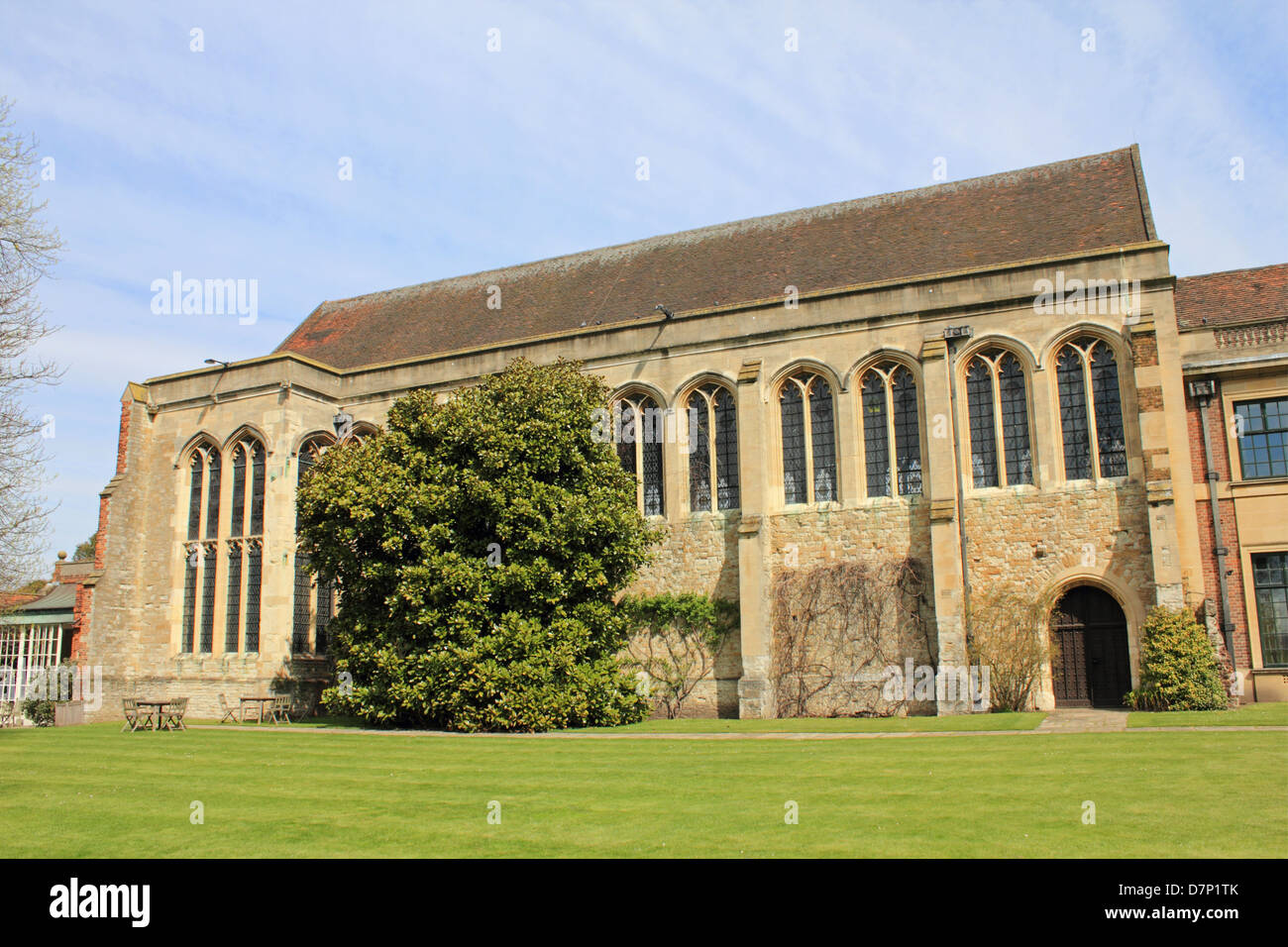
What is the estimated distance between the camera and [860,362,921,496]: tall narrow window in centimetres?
2288

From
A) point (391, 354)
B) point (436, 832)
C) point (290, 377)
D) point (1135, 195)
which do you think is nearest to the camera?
point (436, 832)

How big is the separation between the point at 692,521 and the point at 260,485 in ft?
41.3

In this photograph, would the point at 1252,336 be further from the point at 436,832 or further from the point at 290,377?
the point at 290,377

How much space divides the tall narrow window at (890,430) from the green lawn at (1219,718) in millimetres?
7008

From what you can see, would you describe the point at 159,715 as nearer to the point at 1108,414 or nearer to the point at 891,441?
the point at 891,441

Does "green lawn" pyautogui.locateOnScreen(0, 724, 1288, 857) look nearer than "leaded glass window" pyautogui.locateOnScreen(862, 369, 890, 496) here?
Yes

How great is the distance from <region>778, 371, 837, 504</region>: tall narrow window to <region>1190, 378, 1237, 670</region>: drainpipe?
833 centimetres

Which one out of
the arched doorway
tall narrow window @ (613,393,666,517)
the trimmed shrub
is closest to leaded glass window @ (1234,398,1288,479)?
the arched doorway

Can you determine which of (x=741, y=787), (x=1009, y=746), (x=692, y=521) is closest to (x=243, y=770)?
(x=741, y=787)

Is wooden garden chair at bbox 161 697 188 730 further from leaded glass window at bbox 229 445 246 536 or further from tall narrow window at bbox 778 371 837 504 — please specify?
tall narrow window at bbox 778 371 837 504

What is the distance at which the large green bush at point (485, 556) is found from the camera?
20.2 m

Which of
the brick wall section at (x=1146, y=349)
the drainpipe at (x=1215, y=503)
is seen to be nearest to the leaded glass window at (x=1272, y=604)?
Answer: the drainpipe at (x=1215, y=503)

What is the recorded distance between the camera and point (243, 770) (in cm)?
1348

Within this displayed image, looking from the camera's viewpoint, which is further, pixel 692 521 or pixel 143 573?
pixel 143 573
